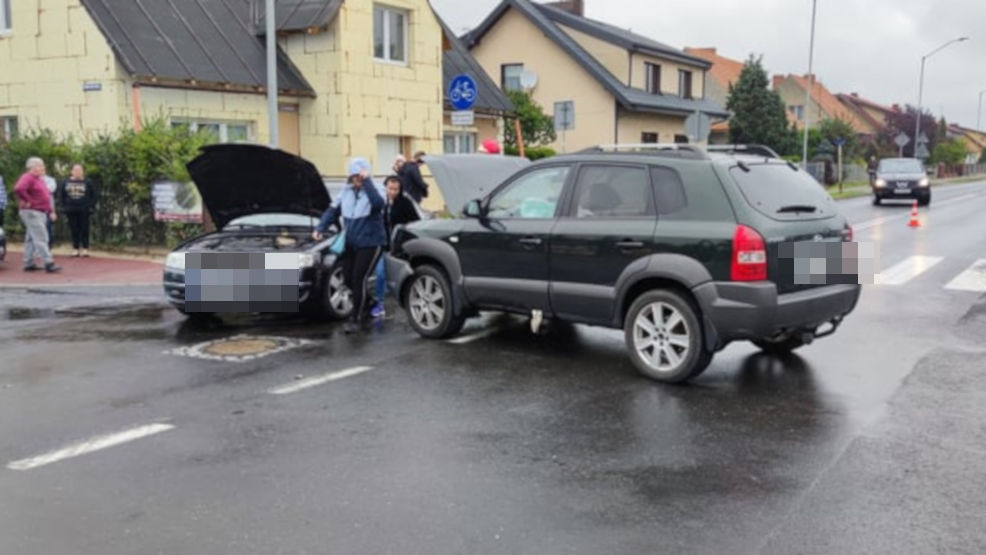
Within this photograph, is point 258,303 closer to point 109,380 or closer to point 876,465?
point 109,380

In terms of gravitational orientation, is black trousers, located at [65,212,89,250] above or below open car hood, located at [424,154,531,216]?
below

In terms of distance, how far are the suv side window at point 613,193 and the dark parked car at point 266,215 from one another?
323cm

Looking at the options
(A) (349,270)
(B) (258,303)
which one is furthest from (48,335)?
(A) (349,270)

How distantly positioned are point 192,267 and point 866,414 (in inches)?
258

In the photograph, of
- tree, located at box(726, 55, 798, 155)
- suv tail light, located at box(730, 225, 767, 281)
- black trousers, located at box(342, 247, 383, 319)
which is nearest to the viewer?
suv tail light, located at box(730, 225, 767, 281)

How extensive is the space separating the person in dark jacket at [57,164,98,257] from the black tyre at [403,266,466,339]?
8.79 m

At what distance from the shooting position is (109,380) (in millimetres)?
7387

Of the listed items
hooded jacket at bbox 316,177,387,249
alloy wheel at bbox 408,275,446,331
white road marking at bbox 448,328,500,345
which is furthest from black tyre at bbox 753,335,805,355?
hooded jacket at bbox 316,177,387,249

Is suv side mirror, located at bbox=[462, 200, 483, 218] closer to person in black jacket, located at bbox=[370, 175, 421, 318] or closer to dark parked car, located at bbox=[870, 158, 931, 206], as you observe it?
person in black jacket, located at bbox=[370, 175, 421, 318]

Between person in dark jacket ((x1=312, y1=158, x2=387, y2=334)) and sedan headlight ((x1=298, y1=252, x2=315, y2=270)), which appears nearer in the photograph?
person in dark jacket ((x1=312, y1=158, x2=387, y2=334))

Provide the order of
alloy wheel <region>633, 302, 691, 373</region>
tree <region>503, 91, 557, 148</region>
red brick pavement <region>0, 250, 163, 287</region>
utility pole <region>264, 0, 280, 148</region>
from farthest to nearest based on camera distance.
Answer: tree <region>503, 91, 557, 148</region> → utility pole <region>264, 0, 280, 148</region> → red brick pavement <region>0, 250, 163, 287</region> → alloy wheel <region>633, 302, 691, 373</region>

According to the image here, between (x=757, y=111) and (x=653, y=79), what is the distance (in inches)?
421

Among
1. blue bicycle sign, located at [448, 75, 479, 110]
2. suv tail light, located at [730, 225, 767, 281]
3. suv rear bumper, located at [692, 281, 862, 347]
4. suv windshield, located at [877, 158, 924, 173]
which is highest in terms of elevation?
blue bicycle sign, located at [448, 75, 479, 110]

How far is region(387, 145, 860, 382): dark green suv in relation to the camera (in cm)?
675
